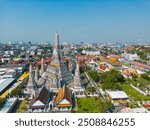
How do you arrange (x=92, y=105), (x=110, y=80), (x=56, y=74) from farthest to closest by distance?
(x=110, y=80), (x=56, y=74), (x=92, y=105)

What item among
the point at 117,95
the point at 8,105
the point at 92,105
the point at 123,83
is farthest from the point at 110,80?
the point at 8,105

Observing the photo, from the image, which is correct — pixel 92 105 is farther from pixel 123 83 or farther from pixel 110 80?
pixel 123 83

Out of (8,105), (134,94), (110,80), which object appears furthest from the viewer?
(110,80)

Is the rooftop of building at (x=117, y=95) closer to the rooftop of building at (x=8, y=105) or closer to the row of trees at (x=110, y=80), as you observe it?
the row of trees at (x=110, y=80)

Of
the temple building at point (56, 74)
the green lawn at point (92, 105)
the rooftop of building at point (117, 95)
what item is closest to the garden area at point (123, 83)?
the rooftop of building at point (117, 95)

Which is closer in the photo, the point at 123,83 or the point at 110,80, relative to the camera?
the point at 110,80

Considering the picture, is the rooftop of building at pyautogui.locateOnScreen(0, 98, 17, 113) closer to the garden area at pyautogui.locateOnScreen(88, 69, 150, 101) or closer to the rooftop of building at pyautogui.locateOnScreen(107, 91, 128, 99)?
the rooftop of building at pyautogui.locateOnScreen(107, 91, 128, 99)

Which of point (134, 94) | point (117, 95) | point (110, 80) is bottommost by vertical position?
point (134, 94)

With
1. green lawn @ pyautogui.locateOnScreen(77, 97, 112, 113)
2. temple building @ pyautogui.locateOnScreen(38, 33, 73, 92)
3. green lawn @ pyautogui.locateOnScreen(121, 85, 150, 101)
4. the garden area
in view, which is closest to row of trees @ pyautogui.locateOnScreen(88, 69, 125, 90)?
the garden area

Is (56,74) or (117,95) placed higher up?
(56,74)
